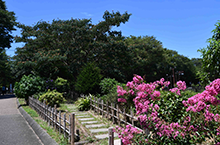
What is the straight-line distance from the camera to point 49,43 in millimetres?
17844

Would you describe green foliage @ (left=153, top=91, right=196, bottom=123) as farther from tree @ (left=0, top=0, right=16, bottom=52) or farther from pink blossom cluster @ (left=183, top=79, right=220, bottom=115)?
tree @ (left=0, top=0, right=16, bottom=52)

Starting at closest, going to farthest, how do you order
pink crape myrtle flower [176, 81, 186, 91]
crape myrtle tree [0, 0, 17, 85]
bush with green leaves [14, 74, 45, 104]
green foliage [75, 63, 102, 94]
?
pink crape myrtle flower [176, 81, 186, 91]
bush with green leaves [14, 74, 45, 104]
green foliage [75, 63, 102, 94]
crape myrtle tree [0, 0, 17, 85]

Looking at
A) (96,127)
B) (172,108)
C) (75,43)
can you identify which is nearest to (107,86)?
(96,127)

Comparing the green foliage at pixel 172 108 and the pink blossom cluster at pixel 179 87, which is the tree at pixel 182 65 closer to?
the pink blossom cluster at pixel 179 87

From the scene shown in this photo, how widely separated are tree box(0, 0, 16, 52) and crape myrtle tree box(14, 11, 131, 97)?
1487cm

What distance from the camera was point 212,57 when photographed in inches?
248

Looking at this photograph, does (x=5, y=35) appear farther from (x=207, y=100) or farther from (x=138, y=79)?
(x=207, y=100)

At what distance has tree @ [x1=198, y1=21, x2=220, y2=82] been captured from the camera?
20.4 ft

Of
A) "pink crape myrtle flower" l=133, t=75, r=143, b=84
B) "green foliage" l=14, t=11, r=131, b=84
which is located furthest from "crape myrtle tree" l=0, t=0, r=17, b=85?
"pink crape myrtle flower" l=133, t=75, r=143, b=84

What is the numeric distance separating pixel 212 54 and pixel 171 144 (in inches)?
169

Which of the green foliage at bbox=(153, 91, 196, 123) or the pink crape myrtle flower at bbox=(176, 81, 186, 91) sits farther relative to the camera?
the pink crape myrtle flower at bbox=(176, 81, 186, 91)

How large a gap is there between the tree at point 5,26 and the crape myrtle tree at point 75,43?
14.9 m

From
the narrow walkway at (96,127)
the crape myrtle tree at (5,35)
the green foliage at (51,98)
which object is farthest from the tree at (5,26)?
the narrow walkway at (96,127)

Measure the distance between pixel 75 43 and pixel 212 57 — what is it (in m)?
12.9
